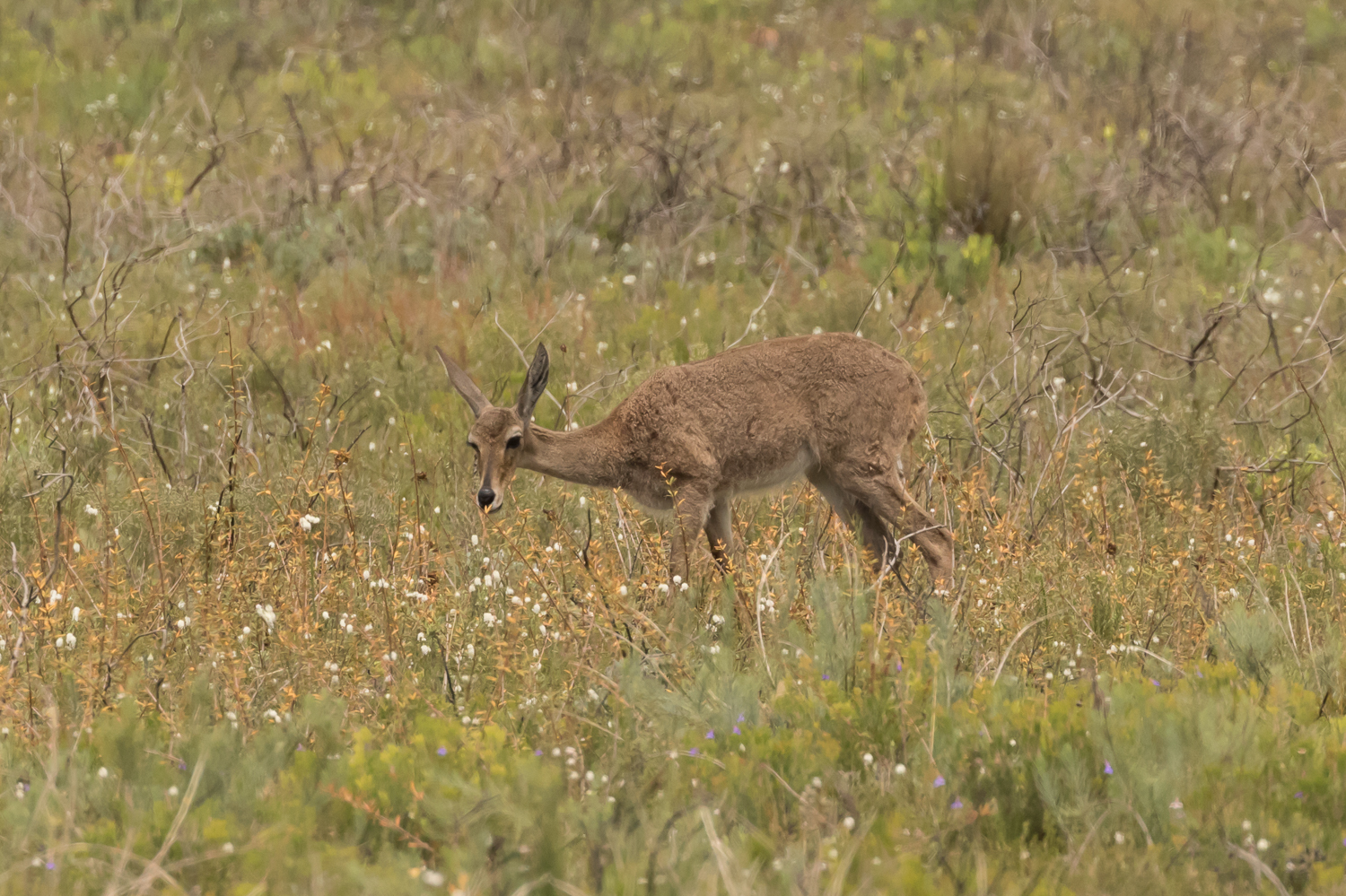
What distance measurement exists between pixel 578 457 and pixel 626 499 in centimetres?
66

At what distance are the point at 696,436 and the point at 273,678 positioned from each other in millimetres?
2366

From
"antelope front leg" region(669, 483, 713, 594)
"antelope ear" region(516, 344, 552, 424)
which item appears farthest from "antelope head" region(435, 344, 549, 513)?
"antelope front leg" region(669, 483, 713, 594)

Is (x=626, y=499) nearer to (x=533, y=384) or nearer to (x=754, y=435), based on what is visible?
(x=754, y=435)

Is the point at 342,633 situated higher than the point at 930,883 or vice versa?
the point at 930,883

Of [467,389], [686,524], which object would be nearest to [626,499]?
[686,524]

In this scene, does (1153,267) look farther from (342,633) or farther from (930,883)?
(930,883)

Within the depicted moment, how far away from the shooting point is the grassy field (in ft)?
12.9

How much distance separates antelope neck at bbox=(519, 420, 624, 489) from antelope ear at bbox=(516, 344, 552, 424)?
24cm

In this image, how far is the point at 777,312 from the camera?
10352 mm

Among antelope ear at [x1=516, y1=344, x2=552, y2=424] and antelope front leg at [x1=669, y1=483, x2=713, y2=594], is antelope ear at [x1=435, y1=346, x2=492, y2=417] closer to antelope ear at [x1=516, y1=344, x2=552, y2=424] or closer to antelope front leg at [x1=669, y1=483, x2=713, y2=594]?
antelope ear at [x1=516, y1=344, x2=552, y2=424]

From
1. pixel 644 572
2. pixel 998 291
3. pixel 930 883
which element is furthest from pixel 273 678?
pixel 998 291

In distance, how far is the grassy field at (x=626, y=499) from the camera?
3.94 meters

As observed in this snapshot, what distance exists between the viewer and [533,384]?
22.1ft

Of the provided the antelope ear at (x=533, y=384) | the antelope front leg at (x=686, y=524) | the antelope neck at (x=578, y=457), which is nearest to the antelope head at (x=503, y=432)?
the antelope ear at (x=533, y=384)
